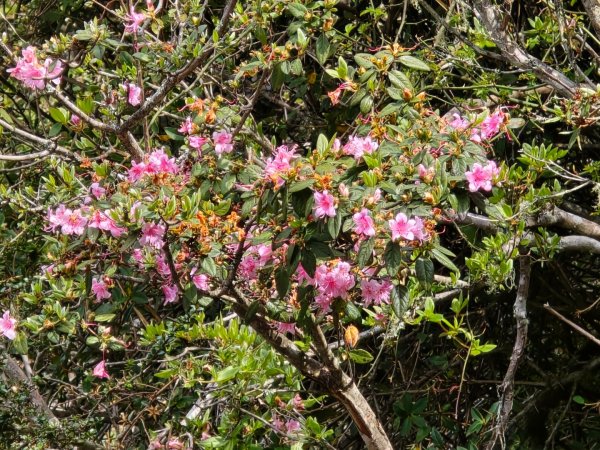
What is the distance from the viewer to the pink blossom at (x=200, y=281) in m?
3.13

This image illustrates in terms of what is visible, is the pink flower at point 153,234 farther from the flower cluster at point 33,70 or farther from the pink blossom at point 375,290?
the flower cluster at point 33,70

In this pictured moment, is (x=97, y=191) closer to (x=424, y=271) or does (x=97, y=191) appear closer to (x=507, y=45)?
(x=424, y=271)

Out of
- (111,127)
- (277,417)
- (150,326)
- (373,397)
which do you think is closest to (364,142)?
(111,127)

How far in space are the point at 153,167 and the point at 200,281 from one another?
0.38 meters

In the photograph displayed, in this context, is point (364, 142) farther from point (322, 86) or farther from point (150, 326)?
point (322, 86)

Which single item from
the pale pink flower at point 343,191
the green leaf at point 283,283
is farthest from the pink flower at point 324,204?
the green leaf at point 283,283

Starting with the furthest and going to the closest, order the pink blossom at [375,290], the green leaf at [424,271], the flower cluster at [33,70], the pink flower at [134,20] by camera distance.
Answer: the pink flower at [134,20] < the flower cluster at [33,70] < the pink blossom at [375,290] < the green leaf at [424,271]

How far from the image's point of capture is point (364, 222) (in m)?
2.65

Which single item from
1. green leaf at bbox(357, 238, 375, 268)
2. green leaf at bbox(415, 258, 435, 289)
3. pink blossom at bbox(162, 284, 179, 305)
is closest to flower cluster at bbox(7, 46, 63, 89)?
pink blossom at bbox(162, 284, 179, 305)

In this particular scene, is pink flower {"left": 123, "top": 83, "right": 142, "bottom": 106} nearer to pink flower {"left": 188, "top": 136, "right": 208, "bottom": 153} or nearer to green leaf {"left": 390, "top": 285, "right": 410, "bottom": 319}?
pink flower {"left": 188, "top": 136, "right": 208, "bottom": 153}

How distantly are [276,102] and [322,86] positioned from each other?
303 millimetres

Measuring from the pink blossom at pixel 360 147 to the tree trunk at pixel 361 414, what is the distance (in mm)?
881

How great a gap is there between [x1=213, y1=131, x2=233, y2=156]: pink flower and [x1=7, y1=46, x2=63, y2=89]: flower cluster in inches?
23.4

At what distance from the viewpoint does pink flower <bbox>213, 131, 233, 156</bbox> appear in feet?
11.0
